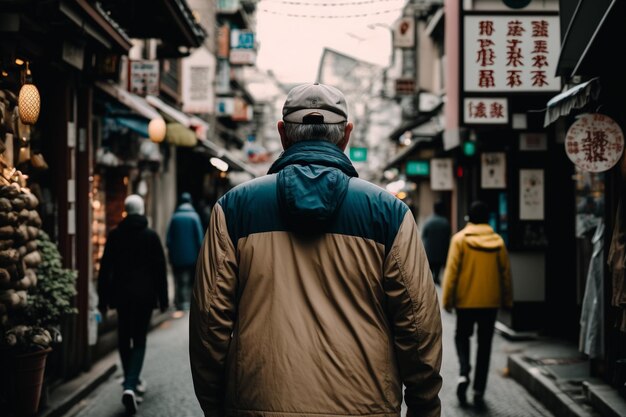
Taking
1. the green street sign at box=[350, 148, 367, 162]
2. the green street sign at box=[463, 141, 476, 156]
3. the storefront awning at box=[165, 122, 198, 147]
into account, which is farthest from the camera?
→ the green street sign at box=[350, 148, 367, 162]

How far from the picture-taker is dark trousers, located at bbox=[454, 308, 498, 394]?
8070 mm

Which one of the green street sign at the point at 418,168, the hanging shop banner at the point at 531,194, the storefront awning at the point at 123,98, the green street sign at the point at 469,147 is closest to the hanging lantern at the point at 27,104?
the storefront awning at the point at 123,98

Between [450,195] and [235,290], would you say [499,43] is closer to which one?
[235,290]

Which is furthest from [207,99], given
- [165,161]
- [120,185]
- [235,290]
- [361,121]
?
[361,121]

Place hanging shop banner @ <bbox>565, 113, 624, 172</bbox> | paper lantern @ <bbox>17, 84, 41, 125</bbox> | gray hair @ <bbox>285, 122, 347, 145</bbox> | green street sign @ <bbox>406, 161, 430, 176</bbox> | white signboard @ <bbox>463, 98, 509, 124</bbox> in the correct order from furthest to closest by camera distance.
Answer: green street sign @ <bbox>406, 161, 430, 176</bbox>
white signboard @ <bbox>463, 98, 509, 124</bbox>
hanging shop banner @ <bbox>565, 113, 624, 172</bbox>
paper lantern @ <bbox>17, 84, 41, 125</bbox>
gray hair @ <bbox>285, 122, 347, 145</bbox>

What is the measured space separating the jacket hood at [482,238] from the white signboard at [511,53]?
11.9ft

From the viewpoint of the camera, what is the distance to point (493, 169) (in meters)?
13.2

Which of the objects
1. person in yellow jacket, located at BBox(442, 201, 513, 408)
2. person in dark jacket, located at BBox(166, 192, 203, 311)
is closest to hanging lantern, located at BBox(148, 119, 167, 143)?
person in dark jacket, located at BBox(166, 192, 203, 311)

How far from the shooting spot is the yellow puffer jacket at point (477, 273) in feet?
26.5

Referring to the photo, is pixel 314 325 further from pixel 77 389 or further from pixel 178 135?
pixel 178 135

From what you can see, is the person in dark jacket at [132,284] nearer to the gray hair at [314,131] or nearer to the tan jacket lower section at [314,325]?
the tan jacket lower section at [314,325]

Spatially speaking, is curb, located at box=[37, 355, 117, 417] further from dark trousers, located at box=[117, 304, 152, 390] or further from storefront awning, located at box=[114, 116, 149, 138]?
storefront awning, located at box=[114, 116, 149, 138]

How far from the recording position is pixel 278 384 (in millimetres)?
2801

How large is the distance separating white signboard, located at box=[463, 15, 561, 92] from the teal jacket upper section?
8622mm
